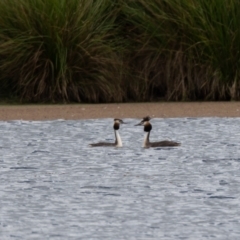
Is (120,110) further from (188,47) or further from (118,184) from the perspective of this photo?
(118,184)

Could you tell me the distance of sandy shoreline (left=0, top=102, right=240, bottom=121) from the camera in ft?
46.7

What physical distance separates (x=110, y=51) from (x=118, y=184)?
661 centimetres

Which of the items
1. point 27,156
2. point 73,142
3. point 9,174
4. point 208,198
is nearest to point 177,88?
point 73,142

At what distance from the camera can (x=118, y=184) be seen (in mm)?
8938

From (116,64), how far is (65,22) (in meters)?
0.85

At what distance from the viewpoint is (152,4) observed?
15586mm

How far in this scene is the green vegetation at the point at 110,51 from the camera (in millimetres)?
15305

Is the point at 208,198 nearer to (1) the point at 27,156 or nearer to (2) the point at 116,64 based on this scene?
(1) the point at 27,156

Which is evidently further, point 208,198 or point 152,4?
point 152,4

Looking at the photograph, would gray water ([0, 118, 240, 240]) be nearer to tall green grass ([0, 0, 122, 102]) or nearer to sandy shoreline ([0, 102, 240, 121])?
sandy shoreline ([0, 102, 240, 121])

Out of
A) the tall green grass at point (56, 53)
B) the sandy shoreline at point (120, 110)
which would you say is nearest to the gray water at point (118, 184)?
the sandy shoreline at point (120, 110)

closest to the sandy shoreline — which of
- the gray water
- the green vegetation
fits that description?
the green vegetation

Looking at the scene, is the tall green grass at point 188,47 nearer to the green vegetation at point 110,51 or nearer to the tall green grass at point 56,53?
the green vegetation at point 110,51

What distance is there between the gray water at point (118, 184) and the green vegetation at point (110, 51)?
2.11 meters
